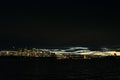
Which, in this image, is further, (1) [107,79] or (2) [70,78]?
(2) [70,78]

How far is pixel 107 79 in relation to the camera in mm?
73688

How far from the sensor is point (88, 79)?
75.1 metres

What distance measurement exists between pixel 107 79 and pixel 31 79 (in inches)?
598

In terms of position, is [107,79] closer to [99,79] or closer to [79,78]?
[99,79]

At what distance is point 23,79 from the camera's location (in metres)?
77.3

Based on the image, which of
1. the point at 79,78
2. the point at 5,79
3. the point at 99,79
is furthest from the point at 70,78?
the point at 5,79

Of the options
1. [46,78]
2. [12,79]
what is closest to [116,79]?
[46,78]

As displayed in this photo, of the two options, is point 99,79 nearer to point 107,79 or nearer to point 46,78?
point 107,79

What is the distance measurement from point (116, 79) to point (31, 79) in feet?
55.9

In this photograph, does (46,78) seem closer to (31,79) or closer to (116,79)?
(31,79)

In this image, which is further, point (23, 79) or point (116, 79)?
point (23, 79)

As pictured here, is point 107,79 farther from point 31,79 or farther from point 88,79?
point 31,79

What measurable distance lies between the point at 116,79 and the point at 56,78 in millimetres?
12819

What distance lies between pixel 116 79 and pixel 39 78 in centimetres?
1596
